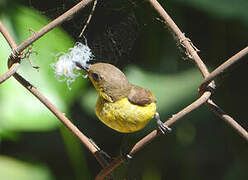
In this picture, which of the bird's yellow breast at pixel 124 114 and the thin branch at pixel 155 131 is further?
the bird's yellow breast at pixel 124 114

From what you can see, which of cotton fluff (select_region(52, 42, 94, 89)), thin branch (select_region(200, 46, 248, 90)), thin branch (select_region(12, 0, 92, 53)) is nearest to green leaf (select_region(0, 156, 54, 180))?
cotton fluff (select_region(52, 42, 94, 89))

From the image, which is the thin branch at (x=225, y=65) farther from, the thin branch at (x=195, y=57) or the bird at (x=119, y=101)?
the bird at (x=119, y=101)

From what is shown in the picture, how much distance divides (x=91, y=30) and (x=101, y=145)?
1.18m

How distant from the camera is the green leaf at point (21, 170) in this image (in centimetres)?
255

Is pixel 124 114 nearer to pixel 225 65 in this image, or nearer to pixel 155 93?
pixel 225 65

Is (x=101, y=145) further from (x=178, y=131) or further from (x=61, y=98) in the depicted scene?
(x=61, y=98)

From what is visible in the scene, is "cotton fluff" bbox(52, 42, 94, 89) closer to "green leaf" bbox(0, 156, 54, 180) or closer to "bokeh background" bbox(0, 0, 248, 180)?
"bokeh background" bbox(0, 0, 248, 180)

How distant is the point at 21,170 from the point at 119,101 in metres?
1.05

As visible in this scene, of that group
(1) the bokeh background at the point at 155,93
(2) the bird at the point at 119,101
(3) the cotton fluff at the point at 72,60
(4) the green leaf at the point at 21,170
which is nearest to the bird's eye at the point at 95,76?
(2) the bird at the point at 119,101

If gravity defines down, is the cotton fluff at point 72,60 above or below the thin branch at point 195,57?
above

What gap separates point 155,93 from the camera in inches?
105

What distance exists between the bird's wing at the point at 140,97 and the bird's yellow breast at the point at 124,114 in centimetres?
1

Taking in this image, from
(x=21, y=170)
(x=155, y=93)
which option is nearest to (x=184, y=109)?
(x=155, y=93)

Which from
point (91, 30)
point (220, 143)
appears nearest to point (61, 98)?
point (91, 30)
